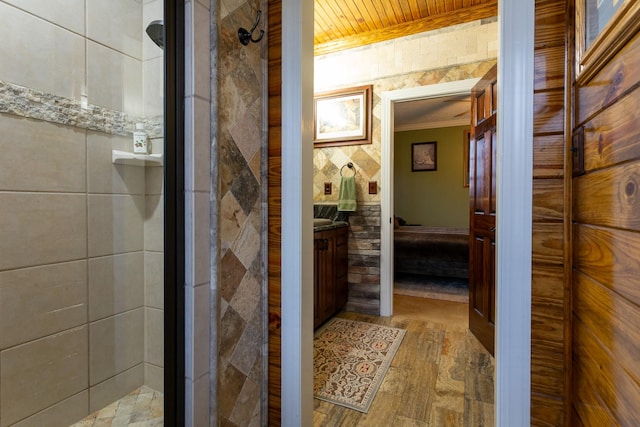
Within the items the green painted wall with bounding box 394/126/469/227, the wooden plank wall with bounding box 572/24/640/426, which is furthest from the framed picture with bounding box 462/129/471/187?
the wooden plank wall with bounding box 572/24/640/426

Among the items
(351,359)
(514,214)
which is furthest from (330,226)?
(514,214)

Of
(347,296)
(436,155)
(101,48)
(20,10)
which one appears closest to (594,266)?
(101,48)

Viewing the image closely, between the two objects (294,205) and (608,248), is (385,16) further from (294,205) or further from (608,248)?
(608,248)

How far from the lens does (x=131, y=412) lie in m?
1.11

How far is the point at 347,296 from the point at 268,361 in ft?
6.32

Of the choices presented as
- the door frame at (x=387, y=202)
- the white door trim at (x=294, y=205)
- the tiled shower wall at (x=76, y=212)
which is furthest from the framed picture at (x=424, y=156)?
the tiled shower wall at (x=76, y=212)

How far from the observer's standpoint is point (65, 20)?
3.56ft

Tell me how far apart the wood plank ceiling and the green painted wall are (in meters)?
3.99

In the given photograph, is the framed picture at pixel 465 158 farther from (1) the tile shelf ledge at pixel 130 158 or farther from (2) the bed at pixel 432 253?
(1) the tile shelf ledge at pixel 130 158

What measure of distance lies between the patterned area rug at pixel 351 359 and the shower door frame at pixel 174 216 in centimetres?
107

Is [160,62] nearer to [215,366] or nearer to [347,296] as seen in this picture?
[215,366]

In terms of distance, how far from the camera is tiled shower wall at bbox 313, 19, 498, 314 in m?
2.63

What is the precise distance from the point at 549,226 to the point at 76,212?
1652 mm

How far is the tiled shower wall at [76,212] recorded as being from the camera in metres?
0.99
